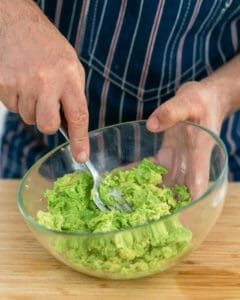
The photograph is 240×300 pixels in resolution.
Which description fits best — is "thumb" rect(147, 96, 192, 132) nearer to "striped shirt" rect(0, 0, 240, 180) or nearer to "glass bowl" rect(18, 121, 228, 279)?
"glass bowl" rect(18, 121, 228, 279)

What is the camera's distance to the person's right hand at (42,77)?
2.92 ft

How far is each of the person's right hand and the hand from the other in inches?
6.1

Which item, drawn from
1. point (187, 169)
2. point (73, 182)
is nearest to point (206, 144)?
point (187, 169)

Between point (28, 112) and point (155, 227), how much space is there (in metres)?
0.22

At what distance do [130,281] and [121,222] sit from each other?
0.26 feet

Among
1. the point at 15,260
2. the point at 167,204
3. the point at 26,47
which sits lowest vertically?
the point at 15,260

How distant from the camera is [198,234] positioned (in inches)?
36.1

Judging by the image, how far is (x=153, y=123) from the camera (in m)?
1.04

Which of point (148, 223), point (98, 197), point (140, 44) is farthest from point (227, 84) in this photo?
point (148, 223)

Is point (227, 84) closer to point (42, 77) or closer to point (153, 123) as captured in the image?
point (153, 123)

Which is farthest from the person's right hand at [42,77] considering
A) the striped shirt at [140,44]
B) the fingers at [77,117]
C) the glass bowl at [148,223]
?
the striped shirt at [140,44]

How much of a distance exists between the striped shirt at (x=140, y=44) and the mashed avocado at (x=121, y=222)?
202mm

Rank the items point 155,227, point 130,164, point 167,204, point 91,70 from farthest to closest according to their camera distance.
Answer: point 91,70 < point 130,164 < point 167,204 < point 155,227

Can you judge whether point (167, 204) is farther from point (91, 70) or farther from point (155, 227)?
point (91, 70)
